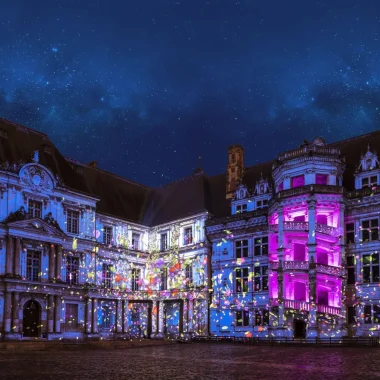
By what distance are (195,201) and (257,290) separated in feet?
41.6

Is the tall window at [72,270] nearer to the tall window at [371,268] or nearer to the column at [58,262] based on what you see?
the column at [58,262]

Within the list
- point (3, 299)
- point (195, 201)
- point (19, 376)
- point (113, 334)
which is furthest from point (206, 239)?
point (19, 376)

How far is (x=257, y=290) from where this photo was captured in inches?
1973

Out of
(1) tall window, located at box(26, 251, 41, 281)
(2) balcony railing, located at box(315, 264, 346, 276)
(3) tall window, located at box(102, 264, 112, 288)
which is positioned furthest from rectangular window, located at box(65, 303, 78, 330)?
(2) balcony railing, located at box(315, 264, 346, 276)

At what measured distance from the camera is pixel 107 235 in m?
56.9

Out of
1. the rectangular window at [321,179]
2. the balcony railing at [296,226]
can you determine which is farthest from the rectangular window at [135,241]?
the rectangular window at [321,179]

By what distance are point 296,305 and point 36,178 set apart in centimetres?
2484

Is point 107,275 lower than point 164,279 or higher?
higher

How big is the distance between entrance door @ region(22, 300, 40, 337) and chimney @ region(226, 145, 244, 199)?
71.0 ft

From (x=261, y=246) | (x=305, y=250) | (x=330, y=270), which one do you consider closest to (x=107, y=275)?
(x=261, y=246)

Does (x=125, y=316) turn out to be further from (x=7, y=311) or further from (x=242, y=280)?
(x=7, y=311)

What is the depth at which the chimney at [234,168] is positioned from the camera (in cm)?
5759

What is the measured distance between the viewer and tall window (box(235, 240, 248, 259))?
52.3 metres

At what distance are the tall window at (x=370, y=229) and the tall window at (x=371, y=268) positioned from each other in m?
1.38
